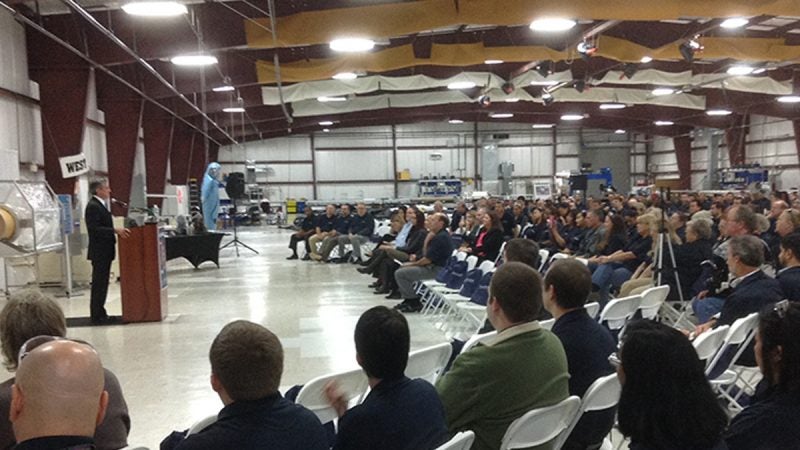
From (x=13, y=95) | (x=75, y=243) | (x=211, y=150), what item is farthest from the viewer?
(x=211, y=150)

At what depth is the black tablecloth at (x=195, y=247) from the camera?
12.1m

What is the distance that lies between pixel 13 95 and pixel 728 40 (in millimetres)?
12968

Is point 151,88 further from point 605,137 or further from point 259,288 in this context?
point 605,137

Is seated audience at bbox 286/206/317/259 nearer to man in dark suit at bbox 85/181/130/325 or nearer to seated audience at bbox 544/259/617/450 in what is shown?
man in dark suit at bbox 85/181/130/325

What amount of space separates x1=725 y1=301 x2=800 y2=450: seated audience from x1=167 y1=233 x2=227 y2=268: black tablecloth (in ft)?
37.8

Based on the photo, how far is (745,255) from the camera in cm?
378

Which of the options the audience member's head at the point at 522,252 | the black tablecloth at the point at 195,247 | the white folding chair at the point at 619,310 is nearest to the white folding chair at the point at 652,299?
the white folding chair at the point at 619,310

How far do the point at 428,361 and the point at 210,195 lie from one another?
44.0 feet

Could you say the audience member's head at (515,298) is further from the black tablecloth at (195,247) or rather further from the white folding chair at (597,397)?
the black tablecloth at (195,247)

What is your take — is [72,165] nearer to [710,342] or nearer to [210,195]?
[210,195]

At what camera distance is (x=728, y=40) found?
37.9ft

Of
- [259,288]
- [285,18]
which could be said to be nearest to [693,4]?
[285,18]

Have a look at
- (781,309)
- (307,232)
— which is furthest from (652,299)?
(307,232)

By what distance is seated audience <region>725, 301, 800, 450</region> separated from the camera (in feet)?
5.76
